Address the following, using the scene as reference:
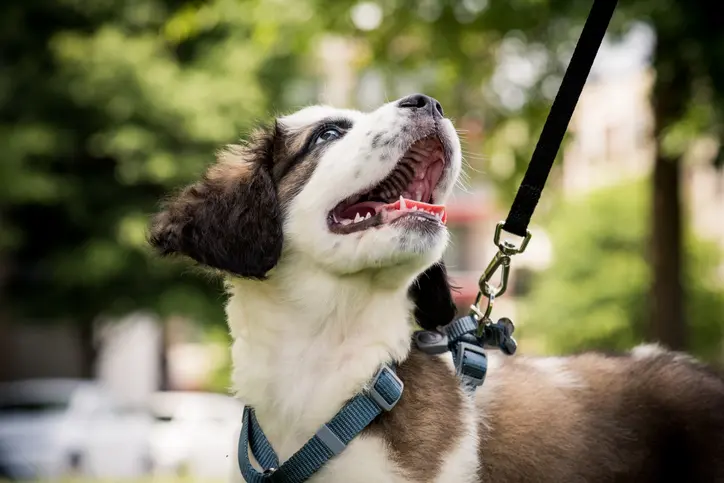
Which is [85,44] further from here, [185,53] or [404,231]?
[404,231]

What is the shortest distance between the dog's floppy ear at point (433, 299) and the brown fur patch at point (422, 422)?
0.34 metres

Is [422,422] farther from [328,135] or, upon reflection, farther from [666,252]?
[666,252]

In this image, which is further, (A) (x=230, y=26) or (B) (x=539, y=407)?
(A) (x=230, y=26)

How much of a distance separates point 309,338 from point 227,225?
1.56 feet

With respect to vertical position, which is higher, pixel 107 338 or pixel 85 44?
pixel 85 44

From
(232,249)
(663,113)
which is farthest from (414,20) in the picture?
(232,249)

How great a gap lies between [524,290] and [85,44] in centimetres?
3296

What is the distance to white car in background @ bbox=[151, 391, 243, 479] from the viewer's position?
17.6m

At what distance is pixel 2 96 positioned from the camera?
20.0 meters

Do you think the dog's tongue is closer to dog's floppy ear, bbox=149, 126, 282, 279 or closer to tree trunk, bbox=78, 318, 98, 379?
dog's floppy ear, bbox=149, 126, 282, 279

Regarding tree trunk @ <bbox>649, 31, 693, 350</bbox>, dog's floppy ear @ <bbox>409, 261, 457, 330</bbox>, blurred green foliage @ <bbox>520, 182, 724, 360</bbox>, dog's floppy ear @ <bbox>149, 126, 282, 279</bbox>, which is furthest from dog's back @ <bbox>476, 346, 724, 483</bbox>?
blurred green foliage @ <bbox>520, 182, 724, 360</bbox>

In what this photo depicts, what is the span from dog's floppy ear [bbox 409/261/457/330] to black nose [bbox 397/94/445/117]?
605 mm

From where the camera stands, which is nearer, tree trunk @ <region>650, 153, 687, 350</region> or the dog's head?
the dog's head

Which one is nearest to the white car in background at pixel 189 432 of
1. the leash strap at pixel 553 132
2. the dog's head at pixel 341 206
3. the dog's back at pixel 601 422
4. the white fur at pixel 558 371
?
the white fur at pixel 558 371
